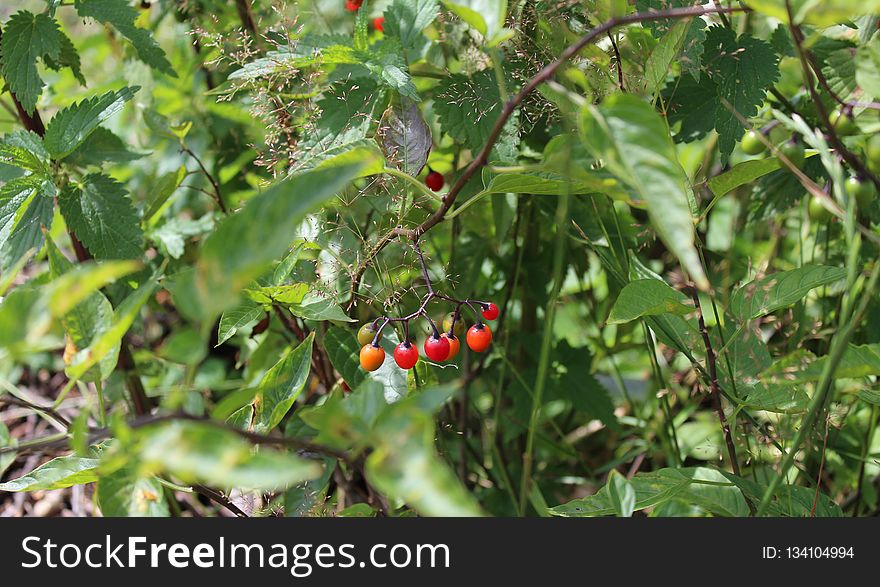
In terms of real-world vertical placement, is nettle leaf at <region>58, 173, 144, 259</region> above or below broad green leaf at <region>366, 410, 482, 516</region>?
above

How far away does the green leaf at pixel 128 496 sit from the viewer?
0.84 metres

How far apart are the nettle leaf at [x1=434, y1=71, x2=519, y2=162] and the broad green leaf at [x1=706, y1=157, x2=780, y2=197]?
1.05 ft

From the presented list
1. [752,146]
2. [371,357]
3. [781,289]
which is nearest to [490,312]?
[371,357]

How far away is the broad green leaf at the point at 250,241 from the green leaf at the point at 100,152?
35.4 inches

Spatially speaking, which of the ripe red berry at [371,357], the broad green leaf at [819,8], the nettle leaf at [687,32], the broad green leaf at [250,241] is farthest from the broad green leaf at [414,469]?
the nettle leaf at [687,32]

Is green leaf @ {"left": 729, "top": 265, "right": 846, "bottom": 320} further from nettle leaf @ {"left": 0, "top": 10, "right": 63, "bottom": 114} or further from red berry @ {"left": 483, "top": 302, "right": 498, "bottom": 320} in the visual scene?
nettle leaf @ {"left": 0, "top": 10, "right": 63, "bottom": 114}

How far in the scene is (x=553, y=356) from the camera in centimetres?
156

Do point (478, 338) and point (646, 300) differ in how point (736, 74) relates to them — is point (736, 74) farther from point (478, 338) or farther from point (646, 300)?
point (478, 338)

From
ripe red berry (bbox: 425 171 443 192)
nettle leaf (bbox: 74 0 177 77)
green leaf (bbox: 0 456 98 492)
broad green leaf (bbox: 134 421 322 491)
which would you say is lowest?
green leaf (bbox: 0 456 98 492)

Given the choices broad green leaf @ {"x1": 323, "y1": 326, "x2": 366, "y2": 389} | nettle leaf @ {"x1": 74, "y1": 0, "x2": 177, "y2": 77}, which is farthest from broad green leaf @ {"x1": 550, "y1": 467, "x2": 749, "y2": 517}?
nettle leaf @ {"x1": 74, "y1": 0, "x2": 177, "y2": 77}

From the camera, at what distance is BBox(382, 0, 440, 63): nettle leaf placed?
1201mm

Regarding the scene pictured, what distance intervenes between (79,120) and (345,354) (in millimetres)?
601

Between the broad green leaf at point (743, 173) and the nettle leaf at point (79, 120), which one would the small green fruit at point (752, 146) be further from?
the nettle leaf at point (79, 120)
